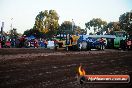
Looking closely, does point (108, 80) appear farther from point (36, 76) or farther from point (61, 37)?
point (61, 37)

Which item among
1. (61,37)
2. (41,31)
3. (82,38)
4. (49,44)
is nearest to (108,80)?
(82,38)

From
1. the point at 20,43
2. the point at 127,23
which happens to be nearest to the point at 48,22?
the point at 127,23

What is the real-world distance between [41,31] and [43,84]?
2712 inches

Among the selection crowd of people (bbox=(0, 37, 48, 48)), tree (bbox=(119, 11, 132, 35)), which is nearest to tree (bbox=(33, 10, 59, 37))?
tree (bbox=(119, 11, 132, 35))

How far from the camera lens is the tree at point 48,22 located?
76.3m

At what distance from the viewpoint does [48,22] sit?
7694cm

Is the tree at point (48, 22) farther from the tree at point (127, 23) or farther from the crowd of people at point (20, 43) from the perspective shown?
the crowd of people at point (20, 43)

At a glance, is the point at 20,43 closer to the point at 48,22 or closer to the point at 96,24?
the point at 48,22

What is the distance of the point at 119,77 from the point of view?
3973mm

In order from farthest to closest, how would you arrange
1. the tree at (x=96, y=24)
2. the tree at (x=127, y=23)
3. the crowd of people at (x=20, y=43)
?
the tree at (x=96, y=24)
the tree at (x=127, y=23)
the crowd of people at (x=20, y=43)

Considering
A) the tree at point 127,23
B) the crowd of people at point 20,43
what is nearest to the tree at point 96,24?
the tree at point 127,23

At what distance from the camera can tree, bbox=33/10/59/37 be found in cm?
7628

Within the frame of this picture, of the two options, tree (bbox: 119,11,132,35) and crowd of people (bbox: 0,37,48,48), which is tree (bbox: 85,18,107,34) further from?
crowd of people (bbox: 0,37,48,48)

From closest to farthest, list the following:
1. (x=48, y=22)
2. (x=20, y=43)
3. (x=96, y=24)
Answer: (x=20, y=43), (x=48, y=22), (x=96, y=24)
